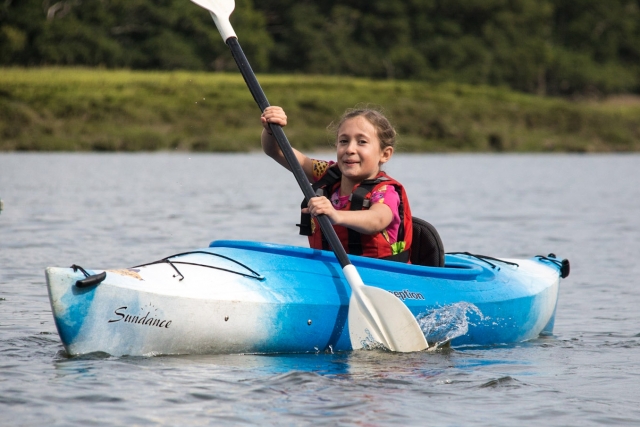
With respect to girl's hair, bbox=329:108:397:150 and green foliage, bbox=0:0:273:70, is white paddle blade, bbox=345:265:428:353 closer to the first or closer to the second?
girl's hair, bbox=329:108:397:150

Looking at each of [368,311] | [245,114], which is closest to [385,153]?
[368,311]

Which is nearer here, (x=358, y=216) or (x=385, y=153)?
(x=358, y=216)

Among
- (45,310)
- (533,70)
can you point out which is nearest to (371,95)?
(533,70)

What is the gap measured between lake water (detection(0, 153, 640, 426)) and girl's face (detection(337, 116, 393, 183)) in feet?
3.14

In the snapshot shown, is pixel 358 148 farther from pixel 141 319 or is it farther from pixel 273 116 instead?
pixel 141 319

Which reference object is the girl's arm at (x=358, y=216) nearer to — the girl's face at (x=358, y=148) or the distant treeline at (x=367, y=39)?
the girl's face at (x=358, y=148)

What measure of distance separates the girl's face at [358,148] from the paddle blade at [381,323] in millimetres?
660

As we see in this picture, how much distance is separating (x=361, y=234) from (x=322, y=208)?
1.69 feet

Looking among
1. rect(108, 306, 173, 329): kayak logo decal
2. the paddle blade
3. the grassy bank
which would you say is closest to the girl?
the paddle blade

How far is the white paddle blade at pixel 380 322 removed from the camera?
17.2 feet

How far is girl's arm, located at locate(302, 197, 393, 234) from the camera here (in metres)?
5.13

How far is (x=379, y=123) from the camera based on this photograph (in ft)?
18.2

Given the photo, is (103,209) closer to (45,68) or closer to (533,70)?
(45,68)

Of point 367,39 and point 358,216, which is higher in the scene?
point 367,39
